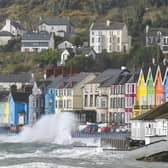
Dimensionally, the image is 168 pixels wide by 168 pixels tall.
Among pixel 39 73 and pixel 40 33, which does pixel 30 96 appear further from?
pixel 40 33

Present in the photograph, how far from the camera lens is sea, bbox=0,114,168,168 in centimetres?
5850

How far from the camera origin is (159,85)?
301ft

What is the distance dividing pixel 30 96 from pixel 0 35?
181 ft

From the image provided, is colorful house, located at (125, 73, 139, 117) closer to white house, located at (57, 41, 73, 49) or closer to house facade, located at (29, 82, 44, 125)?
house facade, located at (29, 82, 44, 125)

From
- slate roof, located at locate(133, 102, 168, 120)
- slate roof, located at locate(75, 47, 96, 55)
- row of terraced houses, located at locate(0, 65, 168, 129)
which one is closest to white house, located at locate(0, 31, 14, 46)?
slate roof, located at locate(75, 47, 96, 55)

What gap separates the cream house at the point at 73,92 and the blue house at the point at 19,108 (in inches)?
332

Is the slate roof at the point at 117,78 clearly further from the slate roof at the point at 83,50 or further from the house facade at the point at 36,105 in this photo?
the slate roof at the point at 83,50

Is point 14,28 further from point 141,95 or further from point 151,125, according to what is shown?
point 151,125

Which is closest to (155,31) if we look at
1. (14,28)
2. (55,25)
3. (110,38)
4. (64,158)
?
(110,38)

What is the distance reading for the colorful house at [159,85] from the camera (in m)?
91.4

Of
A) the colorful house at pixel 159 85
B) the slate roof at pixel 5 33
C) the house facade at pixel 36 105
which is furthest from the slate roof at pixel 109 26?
the colorful house at pixel 159 85

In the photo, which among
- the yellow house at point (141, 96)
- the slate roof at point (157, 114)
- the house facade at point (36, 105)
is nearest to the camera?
the slate roof at point (157, 114)

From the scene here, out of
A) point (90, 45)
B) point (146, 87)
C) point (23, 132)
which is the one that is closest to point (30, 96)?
point (23, 132)

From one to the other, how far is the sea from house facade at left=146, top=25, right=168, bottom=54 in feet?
133
